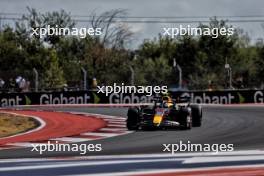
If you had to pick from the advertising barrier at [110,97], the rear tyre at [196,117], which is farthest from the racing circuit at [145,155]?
the advertising barrier at [110,97]

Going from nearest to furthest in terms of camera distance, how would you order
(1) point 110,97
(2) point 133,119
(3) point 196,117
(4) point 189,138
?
(4) point 189,138
(2) point 133,119
(3) point 196,117
(1) point 110,97

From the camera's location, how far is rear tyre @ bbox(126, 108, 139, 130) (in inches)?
682

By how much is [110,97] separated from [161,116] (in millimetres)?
15116

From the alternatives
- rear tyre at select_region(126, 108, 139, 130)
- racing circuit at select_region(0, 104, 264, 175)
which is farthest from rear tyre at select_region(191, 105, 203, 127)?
rear tyre at select_region(126, 108, 139, 130)

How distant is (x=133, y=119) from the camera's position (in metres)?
17.4

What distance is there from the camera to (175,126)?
1761cm

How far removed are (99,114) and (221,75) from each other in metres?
10.1

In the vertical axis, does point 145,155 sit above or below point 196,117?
below

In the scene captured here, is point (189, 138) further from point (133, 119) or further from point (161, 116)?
point (133, 119)

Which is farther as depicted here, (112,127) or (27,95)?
(27,95)

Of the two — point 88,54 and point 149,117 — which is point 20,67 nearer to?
point 88,54

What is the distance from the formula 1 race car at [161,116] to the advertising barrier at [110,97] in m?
13.8

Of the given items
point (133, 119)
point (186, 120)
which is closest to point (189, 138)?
point (186, 120)

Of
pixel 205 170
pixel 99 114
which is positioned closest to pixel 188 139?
pixel 205 170
